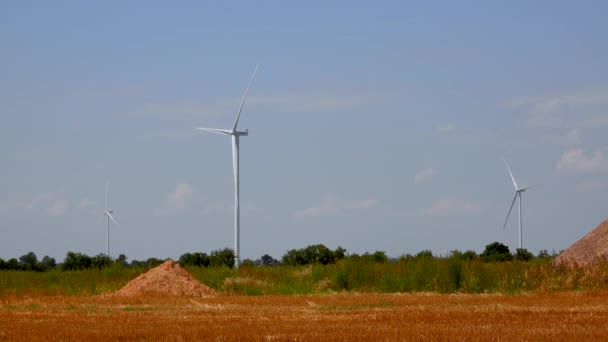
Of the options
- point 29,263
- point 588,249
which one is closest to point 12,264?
Answer: point 29,263

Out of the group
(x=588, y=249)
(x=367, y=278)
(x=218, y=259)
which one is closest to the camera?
(x=588, y=249)

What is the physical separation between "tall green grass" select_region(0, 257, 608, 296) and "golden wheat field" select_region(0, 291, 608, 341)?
3.65m

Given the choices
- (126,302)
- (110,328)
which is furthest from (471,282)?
(110,328)

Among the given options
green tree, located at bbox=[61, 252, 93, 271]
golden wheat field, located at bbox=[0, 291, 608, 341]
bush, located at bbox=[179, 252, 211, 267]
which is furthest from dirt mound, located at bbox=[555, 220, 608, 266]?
green tree, located at bbox=[61, 252, 93, 271]

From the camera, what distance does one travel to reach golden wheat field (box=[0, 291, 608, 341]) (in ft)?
62.3

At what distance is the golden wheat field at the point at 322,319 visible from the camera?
62.3ft

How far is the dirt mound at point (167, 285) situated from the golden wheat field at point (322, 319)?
5223 millimetres

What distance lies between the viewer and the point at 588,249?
39000 mm

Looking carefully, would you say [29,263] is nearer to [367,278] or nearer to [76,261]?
[76,261]

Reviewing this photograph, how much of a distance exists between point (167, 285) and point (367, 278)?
8195 millimetres

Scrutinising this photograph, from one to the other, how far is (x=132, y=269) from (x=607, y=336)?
33.8m

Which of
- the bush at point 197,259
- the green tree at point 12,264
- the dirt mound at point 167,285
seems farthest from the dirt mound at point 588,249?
the green tree at point 12,264

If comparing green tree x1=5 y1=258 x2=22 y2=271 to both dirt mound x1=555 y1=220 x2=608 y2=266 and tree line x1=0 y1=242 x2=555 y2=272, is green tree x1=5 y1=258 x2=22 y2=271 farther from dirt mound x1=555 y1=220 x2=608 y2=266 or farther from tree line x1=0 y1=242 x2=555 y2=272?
dirt mound x1=555 y1=220 x2=608 y2=266

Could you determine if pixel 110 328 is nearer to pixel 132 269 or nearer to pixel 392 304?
pixel 392 304
